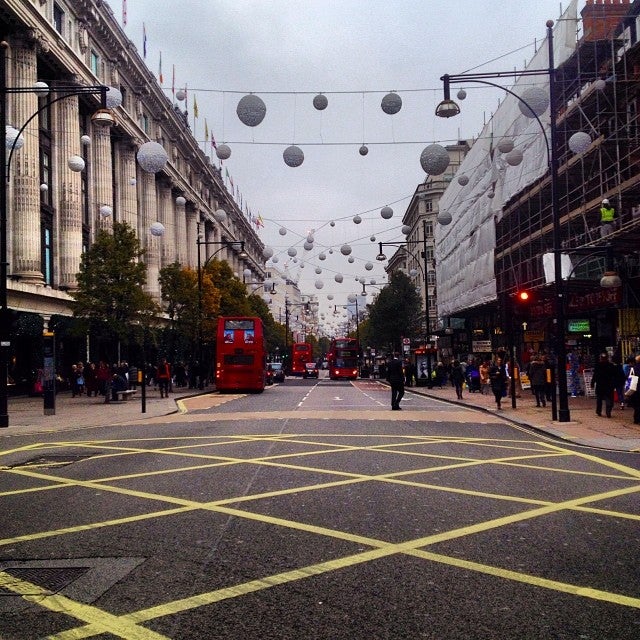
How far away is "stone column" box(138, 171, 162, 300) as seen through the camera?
57.8m

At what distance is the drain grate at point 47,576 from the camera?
512cm

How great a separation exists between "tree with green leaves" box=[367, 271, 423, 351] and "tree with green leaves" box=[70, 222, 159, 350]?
41467mm

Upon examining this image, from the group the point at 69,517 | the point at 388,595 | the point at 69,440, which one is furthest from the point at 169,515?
the point at 69,440

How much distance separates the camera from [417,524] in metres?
6.98

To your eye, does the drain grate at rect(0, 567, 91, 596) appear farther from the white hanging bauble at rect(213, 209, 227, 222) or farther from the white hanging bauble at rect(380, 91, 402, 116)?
the white hanging bauble at rect(213, 209, 227, 222)

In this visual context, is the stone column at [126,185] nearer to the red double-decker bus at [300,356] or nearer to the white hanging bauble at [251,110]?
the red double-decker bus at [300,356]

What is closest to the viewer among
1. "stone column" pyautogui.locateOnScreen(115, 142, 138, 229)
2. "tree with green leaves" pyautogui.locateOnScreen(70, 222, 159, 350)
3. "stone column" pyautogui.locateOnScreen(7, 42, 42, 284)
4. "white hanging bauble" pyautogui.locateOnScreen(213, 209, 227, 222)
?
"tree with green leaves" pyautogui.locateOnScreen(70, 222, 159, 350)

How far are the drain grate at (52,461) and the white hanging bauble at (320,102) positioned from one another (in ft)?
35.9

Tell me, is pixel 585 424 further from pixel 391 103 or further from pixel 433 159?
pixel 391 103

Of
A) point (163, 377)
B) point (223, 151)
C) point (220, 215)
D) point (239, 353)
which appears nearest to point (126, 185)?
point (220, 215)

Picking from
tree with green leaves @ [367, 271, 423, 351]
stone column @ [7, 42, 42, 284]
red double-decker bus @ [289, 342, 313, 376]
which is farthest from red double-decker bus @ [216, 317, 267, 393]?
red double-decker bus @ [289, 342, 313, 376]

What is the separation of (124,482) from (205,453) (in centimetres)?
297

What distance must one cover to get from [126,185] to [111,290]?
2474 cm

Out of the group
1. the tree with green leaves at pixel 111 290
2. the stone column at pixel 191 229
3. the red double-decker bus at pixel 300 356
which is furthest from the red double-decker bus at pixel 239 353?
the red double-decker bus at pixel 300 356
